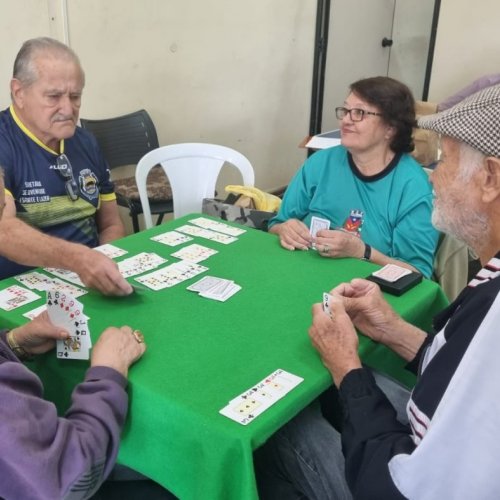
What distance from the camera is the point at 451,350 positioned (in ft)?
3.16

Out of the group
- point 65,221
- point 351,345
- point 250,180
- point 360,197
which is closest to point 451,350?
point 351,345

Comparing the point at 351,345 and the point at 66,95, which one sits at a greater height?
the point at 66,95

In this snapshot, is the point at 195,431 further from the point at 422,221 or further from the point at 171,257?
the point at 422,221

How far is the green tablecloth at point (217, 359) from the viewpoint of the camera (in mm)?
1052

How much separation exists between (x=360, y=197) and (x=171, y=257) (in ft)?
2.79

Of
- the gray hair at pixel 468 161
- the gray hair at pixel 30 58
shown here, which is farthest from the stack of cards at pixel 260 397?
the gray hair at pixel 30 58

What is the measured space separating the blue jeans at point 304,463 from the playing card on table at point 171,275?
551 millimetres

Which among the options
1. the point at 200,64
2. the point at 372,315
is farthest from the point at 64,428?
the point at 200,64

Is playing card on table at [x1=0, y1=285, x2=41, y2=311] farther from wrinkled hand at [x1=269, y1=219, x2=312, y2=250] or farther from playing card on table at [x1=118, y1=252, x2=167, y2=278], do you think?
wrinkled hand at [x1=269, y1=219, x2=312, y2=250]

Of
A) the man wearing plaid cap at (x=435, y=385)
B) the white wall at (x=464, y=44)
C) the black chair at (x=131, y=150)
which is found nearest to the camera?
the man wearing plaid cap at (x=435, y=385)

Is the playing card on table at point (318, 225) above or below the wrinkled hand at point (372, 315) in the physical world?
above

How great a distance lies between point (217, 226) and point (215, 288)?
22.9 inches

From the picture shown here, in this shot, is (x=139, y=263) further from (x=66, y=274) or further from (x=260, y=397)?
(x=260, y=397)

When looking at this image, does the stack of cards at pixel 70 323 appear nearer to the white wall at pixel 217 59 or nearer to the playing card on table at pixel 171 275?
the playing card on table at pixel 171 275
